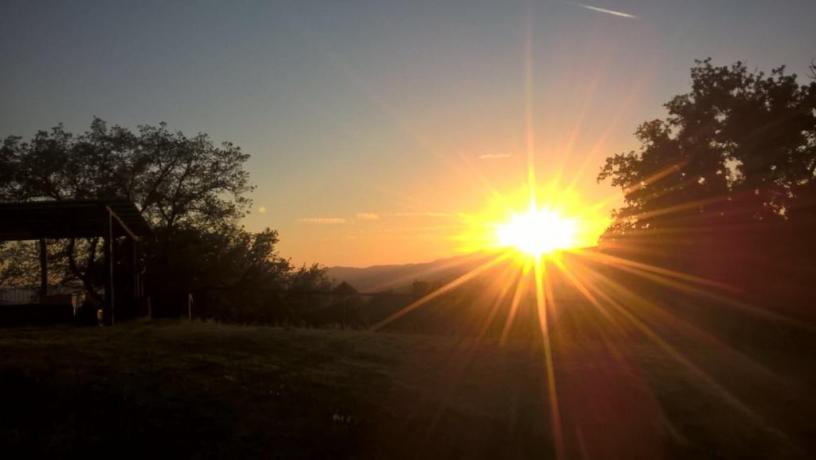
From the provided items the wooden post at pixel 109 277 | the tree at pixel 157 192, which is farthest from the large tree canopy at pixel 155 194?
the wooden post at pixel 109 277

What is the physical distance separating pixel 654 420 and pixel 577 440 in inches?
84.0

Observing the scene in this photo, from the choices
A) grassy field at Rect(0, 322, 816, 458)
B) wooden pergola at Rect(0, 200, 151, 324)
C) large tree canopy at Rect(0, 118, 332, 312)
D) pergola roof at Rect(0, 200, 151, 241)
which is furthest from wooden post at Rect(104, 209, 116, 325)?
large tree canopy at Rect(0, 118, 332, 312)

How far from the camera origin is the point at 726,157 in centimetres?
3472

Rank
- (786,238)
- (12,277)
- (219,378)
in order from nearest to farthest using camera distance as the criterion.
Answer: (219,378) → (786,238) → (12,277)

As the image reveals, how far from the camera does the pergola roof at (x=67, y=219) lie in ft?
58.5

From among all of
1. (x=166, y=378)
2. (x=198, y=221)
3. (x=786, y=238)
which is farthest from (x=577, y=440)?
(x=198, y=221)

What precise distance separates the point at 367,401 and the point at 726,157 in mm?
31137

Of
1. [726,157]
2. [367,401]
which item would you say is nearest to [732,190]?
[726,157]

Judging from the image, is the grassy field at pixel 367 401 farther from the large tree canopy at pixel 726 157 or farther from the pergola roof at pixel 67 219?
the large tree canopy at pixel 726 157

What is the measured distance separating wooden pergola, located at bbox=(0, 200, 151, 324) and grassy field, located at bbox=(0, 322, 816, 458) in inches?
136

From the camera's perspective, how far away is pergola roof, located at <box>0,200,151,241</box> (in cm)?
1784

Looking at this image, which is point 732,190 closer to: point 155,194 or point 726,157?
point 726,157

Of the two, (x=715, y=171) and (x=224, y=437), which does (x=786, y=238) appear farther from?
(x=224, y=437)

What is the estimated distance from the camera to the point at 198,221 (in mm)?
38656
